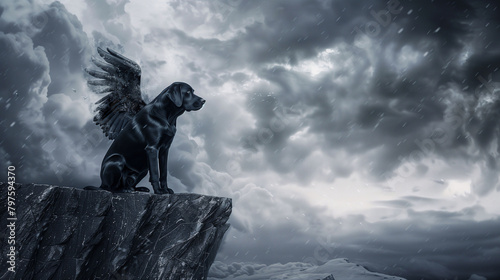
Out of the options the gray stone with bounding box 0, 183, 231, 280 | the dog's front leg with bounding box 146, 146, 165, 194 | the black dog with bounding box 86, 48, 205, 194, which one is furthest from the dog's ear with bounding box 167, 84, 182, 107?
the gray stone with bounding box 0, 183, 231, 280

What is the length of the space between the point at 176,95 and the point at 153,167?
1.18 metres

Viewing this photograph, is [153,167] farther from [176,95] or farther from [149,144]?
[176,95]

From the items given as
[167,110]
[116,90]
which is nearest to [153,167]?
[167,110]

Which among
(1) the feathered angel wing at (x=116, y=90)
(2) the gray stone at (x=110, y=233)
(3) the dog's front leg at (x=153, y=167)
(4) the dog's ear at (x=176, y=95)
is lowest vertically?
(2) the gray stone at (x=110, y=233)

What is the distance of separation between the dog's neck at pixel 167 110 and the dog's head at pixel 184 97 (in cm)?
10

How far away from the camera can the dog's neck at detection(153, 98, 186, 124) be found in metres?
6.13

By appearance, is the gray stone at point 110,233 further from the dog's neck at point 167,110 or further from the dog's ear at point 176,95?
the dog's ear at point 176,95

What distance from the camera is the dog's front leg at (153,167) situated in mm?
5867

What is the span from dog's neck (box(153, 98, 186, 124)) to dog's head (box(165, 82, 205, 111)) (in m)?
0.10

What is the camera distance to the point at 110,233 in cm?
537

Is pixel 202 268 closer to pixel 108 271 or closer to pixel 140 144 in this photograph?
pixel 108 271

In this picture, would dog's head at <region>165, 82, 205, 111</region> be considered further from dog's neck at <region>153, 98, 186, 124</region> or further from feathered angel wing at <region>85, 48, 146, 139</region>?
feathered angel wing at <region>85, 48, 146, 139</region>

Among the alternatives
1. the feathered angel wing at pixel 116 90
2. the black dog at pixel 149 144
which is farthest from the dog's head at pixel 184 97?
the feathered angel wing at pixel 116 90

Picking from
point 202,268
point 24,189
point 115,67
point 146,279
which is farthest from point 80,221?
point 115,67
